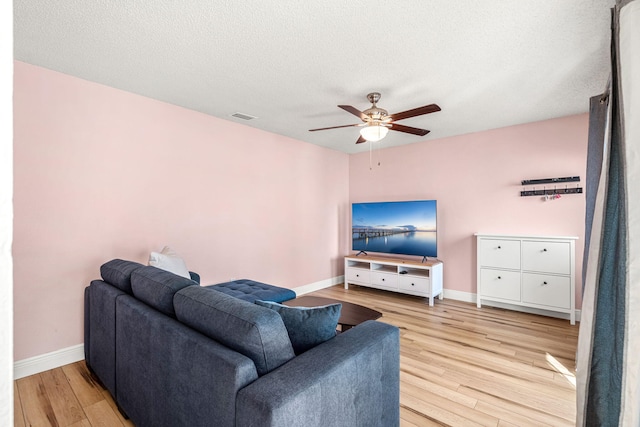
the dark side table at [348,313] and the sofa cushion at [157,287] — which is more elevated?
the sofa cushion at [157,287]

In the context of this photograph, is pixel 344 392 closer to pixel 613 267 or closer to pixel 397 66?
pixel 613 267

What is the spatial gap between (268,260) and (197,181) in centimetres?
141

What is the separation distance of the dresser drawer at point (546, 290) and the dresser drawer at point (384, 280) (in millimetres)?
1564

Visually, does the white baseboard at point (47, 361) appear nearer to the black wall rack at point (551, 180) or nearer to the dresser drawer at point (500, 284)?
the dresser drawer at point (500, 284)

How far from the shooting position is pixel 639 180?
35.7 inches

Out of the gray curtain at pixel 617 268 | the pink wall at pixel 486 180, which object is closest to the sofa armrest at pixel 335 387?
the gray curtain at pixel 617 268

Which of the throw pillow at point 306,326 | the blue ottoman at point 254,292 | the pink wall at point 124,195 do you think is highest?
the pink wall at point 124,195

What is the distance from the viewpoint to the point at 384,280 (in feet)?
15.1

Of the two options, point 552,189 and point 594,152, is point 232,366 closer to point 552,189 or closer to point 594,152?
point 594,152

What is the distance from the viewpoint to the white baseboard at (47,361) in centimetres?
234

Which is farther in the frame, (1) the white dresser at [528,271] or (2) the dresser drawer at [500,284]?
(2) the dresser drawer at [500,284]

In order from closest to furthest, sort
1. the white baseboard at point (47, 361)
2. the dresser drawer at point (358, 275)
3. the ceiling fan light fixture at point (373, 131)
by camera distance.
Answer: the white baseboard at point (47, 361) < the ceiling fan light fixture at point (373, 131) < the dresser drawer at point (358, 275)

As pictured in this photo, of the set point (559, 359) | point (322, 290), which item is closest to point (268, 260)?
point (322, 290)

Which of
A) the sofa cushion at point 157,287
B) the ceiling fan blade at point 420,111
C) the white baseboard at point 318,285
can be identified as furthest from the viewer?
the white baseboard at point 318,285
